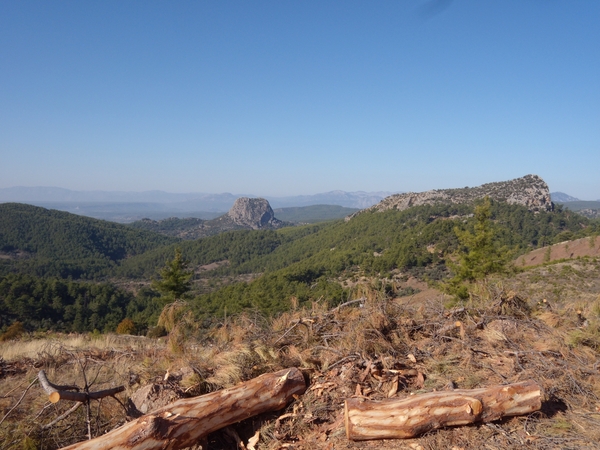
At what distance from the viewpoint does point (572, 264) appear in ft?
72.6

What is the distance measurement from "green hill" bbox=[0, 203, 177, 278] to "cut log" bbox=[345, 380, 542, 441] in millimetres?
107019

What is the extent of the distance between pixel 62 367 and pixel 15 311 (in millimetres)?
55092

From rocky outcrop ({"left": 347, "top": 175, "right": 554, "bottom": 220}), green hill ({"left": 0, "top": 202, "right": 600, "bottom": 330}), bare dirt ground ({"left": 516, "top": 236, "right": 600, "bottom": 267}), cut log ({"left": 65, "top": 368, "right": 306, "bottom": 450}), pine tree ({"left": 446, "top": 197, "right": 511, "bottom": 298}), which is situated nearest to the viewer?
cut log ({"left": 65, "top": 368, "right": 306, "bottom": 450})

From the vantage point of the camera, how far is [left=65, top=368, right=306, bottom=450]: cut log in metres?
2.93

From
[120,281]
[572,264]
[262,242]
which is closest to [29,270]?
[120,281]

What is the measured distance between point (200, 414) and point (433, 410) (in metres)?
2.30

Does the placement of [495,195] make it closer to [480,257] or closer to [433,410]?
[480,257]

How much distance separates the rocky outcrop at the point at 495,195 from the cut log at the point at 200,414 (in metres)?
74.3

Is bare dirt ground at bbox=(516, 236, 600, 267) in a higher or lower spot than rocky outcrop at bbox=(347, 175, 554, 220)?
lower

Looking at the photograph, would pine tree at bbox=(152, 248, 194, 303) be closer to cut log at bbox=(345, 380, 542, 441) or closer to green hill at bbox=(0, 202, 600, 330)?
green hill at bbox=(0, 202, 600, 330)

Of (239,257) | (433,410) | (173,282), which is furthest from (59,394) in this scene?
(239,257)

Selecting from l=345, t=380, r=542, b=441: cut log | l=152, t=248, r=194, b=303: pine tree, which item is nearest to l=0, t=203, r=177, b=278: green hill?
l=152, t=248, r=194, b=303: pine tree

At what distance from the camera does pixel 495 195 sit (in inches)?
2805

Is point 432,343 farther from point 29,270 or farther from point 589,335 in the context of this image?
point 29,270
